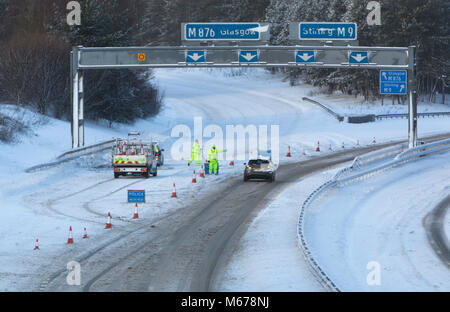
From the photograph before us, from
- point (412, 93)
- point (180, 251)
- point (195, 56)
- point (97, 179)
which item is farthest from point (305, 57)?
point (180, 251)

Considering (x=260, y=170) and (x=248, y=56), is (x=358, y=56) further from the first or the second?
(x=260, y=170)

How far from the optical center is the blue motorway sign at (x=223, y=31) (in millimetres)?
41469

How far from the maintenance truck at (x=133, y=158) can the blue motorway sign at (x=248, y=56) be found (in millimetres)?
10197

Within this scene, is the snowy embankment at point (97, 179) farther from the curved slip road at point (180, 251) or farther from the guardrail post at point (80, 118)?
the guardrail post at point (80, 118)

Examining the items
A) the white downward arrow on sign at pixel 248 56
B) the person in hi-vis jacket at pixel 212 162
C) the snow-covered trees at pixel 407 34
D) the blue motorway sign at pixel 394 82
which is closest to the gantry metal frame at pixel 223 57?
the white downward arrow on sign at pixel 248 56

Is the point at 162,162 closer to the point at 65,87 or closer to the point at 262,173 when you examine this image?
the point at 262,173

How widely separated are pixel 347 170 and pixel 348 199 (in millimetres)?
4821

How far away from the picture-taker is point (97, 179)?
34.2 m

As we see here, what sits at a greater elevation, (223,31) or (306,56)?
(223,31)

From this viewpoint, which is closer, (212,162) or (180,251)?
(180,251)

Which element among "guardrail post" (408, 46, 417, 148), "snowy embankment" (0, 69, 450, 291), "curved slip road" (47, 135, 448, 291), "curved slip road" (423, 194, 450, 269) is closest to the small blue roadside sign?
"snowy embankment" (0, 69, 450, 291)

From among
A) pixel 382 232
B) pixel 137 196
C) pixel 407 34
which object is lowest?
pixel 382 232

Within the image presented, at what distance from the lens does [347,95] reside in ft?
286

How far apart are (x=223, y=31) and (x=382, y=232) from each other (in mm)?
22005
